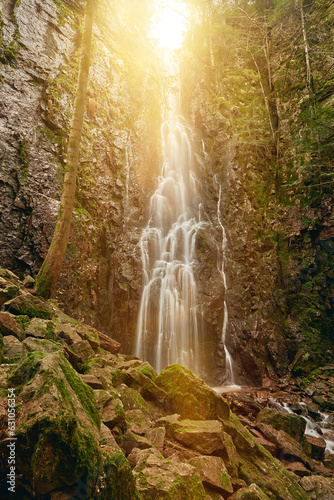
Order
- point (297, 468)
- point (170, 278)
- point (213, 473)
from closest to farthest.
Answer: point (213, 473) → point (297, 468) → point (170, 278)

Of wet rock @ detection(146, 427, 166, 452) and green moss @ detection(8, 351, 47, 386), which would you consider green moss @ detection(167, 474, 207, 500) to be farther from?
green moss @ detection(8, 351, 47, 386)

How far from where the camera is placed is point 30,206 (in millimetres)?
8734

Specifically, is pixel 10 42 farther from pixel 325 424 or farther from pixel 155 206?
pixel 325 424

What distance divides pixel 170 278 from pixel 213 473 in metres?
10.3

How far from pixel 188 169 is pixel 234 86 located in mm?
9403

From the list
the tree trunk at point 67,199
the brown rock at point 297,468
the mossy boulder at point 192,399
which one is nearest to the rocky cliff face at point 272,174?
the tree trunk at point 67,199

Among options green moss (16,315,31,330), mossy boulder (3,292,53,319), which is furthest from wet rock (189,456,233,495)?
mossy boulder (3,292,53,319)

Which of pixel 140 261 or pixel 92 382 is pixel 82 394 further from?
pixel 140 261

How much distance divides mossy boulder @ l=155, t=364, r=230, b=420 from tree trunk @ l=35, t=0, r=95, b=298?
3077 mm

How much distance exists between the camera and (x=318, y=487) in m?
4.53

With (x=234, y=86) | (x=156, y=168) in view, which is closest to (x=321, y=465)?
(x=156, y=168)

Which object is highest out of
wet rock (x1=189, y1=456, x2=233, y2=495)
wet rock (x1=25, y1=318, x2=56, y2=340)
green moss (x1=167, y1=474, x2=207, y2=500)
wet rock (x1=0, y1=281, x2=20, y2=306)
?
wet rock (x1=0, y1=281, x2=20, y2=306)

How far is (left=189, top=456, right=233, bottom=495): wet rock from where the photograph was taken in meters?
2.92

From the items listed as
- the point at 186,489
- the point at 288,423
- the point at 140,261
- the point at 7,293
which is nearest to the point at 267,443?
the point at 288,423
